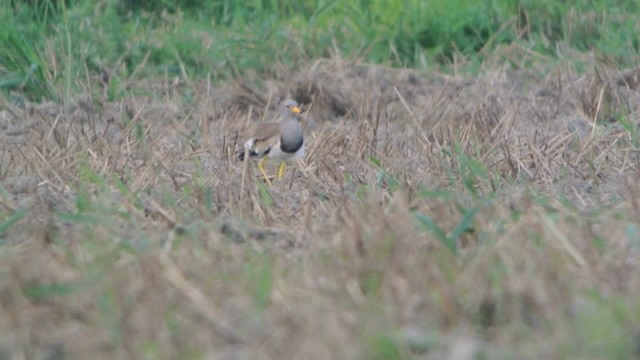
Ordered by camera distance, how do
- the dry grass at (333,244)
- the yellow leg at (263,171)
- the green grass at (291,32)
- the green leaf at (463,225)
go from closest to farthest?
the dry grass at (333,244)
the green leaf at (463,225)
the yellow leg at (263,171)
the green grass at (291,32)

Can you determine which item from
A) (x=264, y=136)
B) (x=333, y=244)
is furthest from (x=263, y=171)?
(x=333, y=244)

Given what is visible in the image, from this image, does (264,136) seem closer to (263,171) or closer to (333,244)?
(263,171)

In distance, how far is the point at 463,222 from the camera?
432 centimetres

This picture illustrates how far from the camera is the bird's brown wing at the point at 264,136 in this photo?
7.13 meters

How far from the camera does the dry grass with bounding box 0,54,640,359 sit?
3525 millimetres

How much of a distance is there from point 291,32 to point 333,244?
5689 millimetres

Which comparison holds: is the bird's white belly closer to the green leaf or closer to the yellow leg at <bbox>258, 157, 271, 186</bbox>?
the yellow leg at <bbox>258, 157, 271, 186</bbox>

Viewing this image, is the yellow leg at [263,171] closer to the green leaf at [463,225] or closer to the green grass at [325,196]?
the green grass at [325,196]

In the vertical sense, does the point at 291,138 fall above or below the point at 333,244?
below

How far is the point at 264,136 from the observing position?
286 inches

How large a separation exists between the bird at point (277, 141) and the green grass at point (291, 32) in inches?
68.6

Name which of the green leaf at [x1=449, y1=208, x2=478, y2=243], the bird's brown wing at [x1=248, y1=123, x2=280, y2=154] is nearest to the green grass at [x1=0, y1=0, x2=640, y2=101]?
the bird's brown wing at [x1=248, y1=123, x2=280, y2=154]

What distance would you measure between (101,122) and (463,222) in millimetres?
4136

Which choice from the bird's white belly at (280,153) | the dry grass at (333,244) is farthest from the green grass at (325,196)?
the bird's white belly at (280,153)
